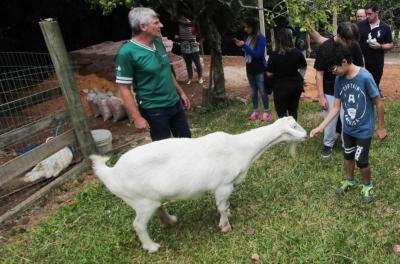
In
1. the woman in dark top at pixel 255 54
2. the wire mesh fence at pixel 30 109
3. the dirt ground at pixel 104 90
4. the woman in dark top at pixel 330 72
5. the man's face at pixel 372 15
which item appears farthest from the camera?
the woman in dark top at pixel 255 54

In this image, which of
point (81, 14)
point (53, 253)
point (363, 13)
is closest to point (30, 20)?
point (81, 14)

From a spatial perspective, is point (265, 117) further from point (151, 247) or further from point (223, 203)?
point (151, 247)

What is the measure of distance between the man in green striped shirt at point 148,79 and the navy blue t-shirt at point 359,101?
1684 millimetres

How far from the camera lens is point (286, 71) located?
19.2 ft

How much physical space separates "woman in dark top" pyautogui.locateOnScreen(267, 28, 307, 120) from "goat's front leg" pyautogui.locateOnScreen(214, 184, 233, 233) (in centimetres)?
228

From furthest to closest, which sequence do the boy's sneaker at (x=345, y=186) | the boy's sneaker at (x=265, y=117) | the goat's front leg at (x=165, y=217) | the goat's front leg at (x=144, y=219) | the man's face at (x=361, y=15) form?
the man's face at (x=361, y=15) < the boy's sneaker at (x=265, y=117) < the boy's sneaker at (x=345, y=186) < the goat's front leg at (x=165, y=217) < the goat's front leg at (x=144, y=219)

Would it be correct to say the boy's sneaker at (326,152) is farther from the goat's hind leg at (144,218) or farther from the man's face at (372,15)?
the goat's hind leg at (144,218)

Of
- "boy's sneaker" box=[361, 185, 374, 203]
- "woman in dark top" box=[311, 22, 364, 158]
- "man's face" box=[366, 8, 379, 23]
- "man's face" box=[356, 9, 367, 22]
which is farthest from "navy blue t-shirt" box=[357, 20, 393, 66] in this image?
"boy's sneaker" box=[361, 185, 374, 203]

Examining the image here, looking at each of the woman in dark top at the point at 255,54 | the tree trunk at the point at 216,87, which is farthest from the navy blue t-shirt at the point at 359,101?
the tree trunk at the point at 216,87

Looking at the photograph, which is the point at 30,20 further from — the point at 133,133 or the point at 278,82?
the point at 278,82

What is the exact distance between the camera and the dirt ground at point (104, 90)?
5.26 metres

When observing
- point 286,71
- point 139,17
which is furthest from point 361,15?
point 139,17

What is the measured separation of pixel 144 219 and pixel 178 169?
0.57 metres

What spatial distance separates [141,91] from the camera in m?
4.45
